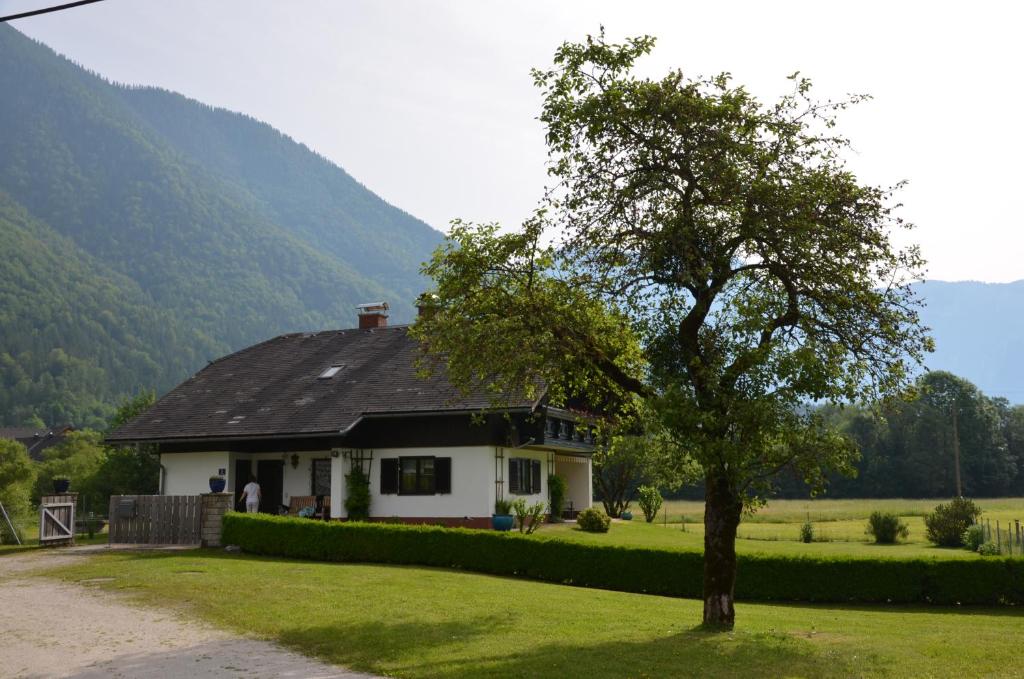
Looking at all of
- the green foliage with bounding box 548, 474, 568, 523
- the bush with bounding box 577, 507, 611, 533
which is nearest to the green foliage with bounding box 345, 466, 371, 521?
the bush with bounding box 577, 507, 611, 533

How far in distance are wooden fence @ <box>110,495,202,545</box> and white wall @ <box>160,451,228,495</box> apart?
6865mm

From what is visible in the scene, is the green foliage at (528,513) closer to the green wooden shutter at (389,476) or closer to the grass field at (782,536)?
the grass field at (782,536)

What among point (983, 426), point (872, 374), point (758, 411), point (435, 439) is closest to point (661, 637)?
point (758, 411)

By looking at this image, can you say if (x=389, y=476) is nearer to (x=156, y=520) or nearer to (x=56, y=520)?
(x=156, y=520)

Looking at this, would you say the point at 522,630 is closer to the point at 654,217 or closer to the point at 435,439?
the point at 654,217

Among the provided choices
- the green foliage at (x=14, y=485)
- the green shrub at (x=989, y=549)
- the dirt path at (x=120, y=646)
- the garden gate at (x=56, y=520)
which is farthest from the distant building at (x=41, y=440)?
the dirt path at (x=120, y=646)

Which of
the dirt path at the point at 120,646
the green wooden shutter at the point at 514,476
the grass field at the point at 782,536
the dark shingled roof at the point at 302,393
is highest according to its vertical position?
the dark shingled roof at the point at 302,393

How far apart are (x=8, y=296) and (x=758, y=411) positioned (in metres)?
185

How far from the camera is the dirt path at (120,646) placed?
11.3 meters

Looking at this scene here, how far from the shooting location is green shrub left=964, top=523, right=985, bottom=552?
35.1 meters

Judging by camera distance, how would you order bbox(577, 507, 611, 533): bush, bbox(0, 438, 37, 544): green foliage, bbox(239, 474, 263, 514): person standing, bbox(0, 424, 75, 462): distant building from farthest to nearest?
bbox(0, 424, 75, 462): distant building → bbox(577, 507, 611, 533): bush → bbox(0, 438, 37, 544): green foliage → bbox(239, 474, 263, 514): person standing

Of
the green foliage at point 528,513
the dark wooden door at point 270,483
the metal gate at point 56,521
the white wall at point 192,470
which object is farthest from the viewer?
the dark wooden door at point 270,483

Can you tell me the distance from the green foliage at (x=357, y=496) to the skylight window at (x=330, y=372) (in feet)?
17.1

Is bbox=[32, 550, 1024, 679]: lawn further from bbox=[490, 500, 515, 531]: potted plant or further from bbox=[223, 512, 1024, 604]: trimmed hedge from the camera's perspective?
bbox=[490, 500, 515, 531]: potted plant
